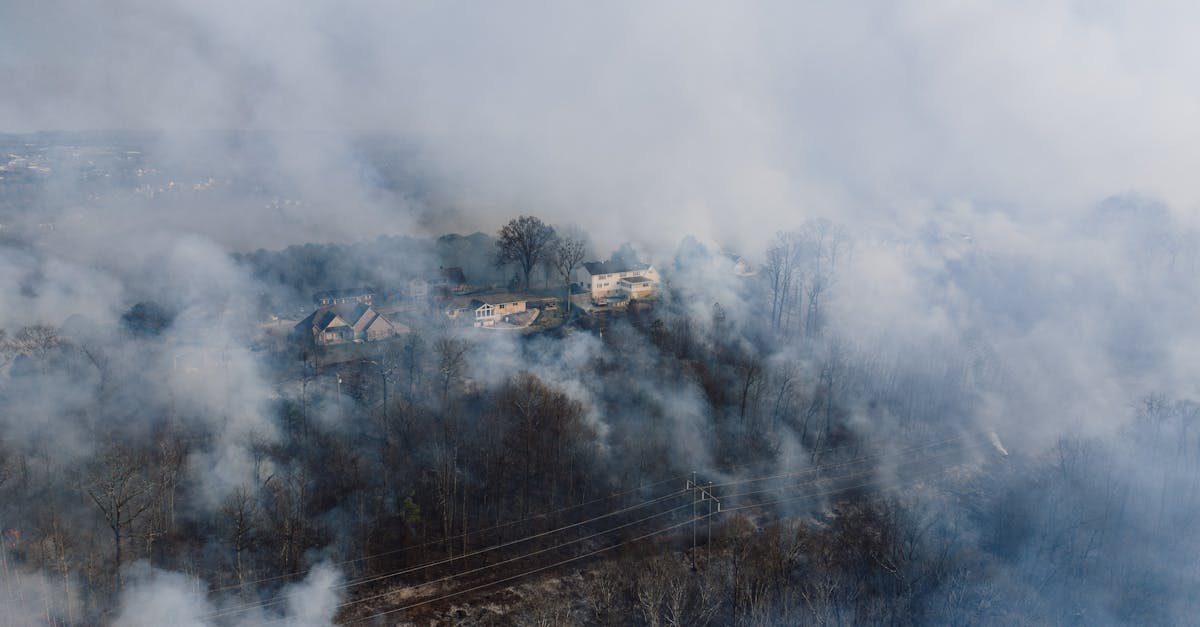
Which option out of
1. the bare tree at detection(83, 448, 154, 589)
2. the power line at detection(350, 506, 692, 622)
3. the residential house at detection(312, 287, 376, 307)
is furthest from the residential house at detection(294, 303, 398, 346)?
the power line at detection(350, 506, 692, 622)

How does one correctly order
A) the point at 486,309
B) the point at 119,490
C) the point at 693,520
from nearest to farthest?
the point at 119,490 < the point at 693,520 < the point at 486,309

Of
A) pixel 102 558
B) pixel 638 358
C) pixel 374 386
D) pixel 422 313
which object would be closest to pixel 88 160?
pixel 422 313

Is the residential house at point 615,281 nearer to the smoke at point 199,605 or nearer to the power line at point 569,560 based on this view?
the power line at point 569,560

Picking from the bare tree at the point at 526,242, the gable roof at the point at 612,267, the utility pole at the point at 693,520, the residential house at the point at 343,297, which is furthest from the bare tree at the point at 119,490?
the gable roof at the point at 612,267

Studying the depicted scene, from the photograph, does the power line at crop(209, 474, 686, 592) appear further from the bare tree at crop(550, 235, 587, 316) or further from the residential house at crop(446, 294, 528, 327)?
the bare tree at crop(550, 235, 587, 316)

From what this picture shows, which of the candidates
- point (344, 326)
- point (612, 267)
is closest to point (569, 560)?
point (344, 326)

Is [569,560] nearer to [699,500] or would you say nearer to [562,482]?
[562,482]
